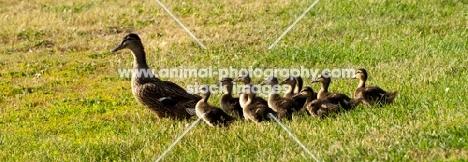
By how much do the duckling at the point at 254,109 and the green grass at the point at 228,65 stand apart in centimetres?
16

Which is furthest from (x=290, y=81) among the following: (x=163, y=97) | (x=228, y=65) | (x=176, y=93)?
(x=228, y=65)

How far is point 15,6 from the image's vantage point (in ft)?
80.4

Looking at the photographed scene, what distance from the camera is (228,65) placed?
48.5 ft

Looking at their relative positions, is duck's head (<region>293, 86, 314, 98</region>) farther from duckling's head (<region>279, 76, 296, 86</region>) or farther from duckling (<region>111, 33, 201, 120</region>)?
duckling (<region>111, 33, 201, 120</region>)

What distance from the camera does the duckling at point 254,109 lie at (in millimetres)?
10039

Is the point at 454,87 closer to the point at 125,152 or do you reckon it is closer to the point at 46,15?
the point at 125,152

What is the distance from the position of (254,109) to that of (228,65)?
185 inches

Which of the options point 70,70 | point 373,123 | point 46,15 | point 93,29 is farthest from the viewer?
point 46,15

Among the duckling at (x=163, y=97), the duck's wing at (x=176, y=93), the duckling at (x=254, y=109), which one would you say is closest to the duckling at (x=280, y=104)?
the duckling at (x=254, y=109)

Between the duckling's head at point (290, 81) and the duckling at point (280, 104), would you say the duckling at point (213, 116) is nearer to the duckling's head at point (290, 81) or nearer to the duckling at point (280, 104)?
the duckling at point (280, 104)

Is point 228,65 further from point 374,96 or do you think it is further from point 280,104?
point 374,96

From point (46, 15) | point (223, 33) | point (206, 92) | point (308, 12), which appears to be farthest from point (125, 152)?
point (46, 15)

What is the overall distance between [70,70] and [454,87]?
27.5 ft

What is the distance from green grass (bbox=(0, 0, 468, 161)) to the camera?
28.5 ft
